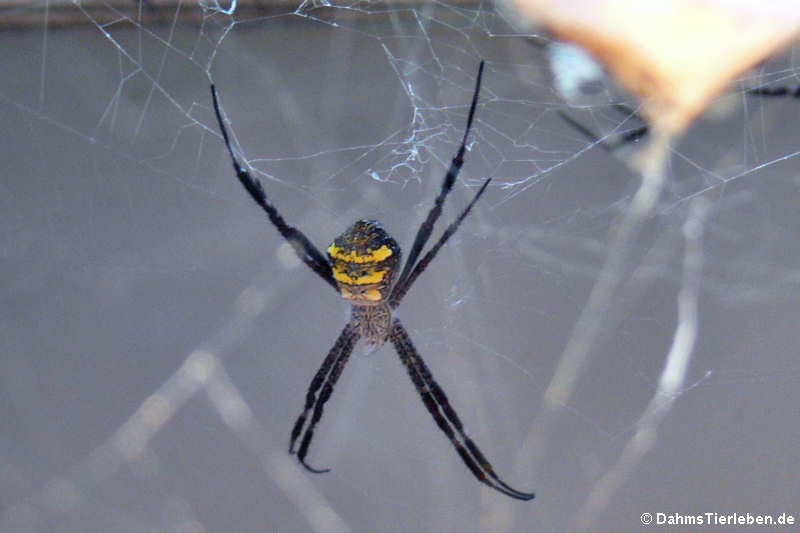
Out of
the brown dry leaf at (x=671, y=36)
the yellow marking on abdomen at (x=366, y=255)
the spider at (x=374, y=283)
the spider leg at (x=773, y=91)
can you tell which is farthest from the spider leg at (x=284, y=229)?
the spider leg at (x=773, y=91)

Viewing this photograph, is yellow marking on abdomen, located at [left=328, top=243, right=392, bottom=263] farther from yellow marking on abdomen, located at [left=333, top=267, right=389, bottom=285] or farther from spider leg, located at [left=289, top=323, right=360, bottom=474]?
spider leg, located at [left=289, top=323, right=360, bottom=474]

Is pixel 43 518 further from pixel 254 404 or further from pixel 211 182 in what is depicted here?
pixel 211 182

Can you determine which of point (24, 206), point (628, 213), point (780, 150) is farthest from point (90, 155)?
point (780, 150)

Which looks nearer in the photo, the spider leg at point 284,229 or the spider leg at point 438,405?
the spider leg at point 284,229

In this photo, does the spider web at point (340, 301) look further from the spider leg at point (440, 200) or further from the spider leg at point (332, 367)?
the spider leg at point (440, 200)

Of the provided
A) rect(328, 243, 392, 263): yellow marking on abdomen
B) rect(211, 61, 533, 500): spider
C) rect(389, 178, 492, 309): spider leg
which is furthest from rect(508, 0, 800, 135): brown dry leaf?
rect(328, 243, 392, 263): yellow marking on abdomen
